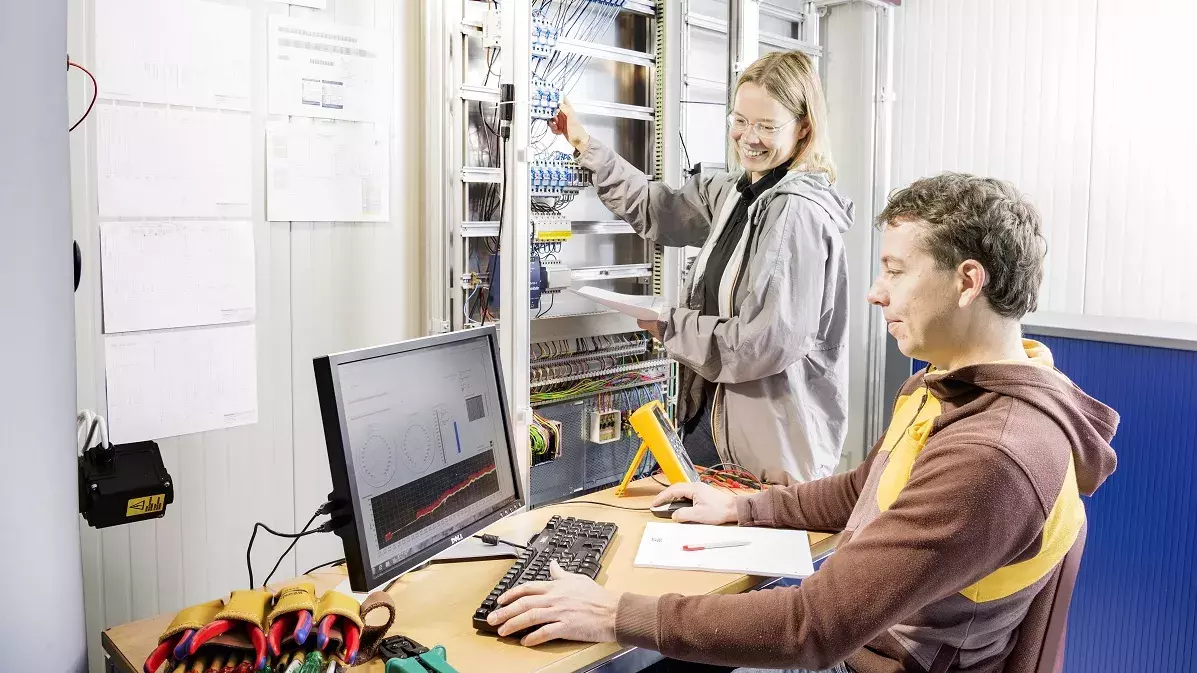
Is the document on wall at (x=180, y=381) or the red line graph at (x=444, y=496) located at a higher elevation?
the document on wall at (x=180, y=381)

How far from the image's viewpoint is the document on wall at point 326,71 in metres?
2.26

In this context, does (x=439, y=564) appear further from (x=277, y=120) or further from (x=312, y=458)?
(x=277, y=120)

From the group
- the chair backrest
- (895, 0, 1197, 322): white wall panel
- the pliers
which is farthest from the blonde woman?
(895, 0, 1197, 322): white wall panel

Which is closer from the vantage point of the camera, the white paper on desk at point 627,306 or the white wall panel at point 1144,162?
the white paper on desk at point 627,306

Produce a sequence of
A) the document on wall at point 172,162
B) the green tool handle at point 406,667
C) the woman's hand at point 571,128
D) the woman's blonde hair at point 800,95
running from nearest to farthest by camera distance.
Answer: the green tool handle at point 406,667
the document on wall at point 172,162
the woman's blonde hair at point 800,95
the woman's hand at point 571,128

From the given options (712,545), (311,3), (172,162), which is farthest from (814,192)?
(172,162)

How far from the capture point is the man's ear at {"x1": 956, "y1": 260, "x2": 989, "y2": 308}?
137 centimetres

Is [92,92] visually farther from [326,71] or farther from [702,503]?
[702,503]

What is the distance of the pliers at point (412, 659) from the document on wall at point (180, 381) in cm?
110

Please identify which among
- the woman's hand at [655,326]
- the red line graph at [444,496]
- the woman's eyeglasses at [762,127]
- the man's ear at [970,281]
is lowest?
the red line graph at [444,496]

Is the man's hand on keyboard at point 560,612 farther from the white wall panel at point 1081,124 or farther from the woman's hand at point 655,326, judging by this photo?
the white wall panel at point 1081,124

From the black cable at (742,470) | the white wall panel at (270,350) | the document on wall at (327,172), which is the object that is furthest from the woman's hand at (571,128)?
the black cable at (742,470)

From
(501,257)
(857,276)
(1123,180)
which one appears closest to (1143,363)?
(1123,180)

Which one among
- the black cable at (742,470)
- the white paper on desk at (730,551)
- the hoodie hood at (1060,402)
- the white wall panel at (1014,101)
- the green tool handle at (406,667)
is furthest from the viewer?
the white wall panel at (1014,101)
